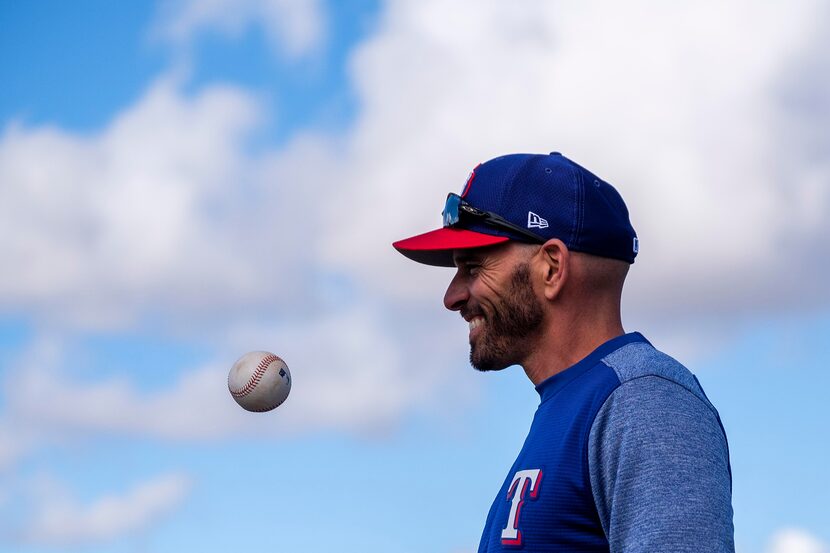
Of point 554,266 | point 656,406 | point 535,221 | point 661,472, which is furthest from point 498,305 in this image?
point 661,472

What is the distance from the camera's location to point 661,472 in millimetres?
3859

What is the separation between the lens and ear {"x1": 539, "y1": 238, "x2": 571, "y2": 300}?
490cm

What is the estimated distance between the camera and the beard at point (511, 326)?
16.4 ft

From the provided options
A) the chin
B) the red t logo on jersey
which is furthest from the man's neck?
the red t logo on jersey

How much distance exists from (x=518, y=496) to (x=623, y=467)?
754 mm

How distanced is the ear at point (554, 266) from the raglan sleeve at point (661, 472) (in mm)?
820

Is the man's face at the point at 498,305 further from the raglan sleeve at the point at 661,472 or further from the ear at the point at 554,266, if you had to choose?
the raglan sleeve at the point at 661,472

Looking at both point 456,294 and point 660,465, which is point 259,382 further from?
point 660,465

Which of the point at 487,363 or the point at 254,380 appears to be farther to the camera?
the point at 254,380

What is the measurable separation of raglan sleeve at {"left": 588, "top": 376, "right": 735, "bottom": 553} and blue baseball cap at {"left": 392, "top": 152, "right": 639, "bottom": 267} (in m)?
1.02

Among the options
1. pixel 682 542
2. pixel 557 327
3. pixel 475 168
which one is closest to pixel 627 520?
pixel 682 542

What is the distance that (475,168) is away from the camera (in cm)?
555

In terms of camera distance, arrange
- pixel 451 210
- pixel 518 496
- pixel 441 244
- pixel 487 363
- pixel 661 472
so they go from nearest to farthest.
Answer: pixel 661 472
pixel 518 496
pixel 487 363
pixel 441 244
pixel 451 210

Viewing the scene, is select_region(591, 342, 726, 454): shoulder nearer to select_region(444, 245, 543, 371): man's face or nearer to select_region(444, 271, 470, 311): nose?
select_region(444, 245, 543, 371): man's face
